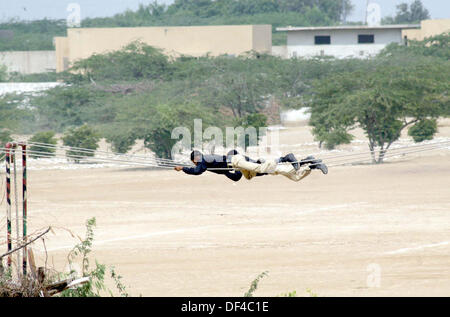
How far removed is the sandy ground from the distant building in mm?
33655

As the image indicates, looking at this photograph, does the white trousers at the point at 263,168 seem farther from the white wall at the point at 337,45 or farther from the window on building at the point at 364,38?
the window on building at the point at 364,38

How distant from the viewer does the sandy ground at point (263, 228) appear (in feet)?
49.3

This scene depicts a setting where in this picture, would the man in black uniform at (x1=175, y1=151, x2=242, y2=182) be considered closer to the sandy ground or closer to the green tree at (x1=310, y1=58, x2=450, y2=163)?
the sandy ground

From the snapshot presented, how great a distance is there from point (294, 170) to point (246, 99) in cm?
3339

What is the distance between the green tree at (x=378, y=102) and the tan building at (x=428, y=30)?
29.1 metres

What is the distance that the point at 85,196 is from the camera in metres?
26.3

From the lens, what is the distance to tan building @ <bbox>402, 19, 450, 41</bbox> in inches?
2564

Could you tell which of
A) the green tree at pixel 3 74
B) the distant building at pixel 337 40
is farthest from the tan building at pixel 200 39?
the green tree at pixel 3 74

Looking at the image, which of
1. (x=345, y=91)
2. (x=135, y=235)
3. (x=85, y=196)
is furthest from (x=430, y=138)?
(x=135, y=235)

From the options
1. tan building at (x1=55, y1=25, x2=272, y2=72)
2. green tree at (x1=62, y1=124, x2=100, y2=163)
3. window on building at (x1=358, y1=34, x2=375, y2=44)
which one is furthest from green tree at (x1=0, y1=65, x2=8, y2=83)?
green tree at (x1=62, y1=124, x2=100, y2=163)

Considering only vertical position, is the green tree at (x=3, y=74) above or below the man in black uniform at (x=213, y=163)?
above

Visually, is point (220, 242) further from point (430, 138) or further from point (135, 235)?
point (430, 138)
